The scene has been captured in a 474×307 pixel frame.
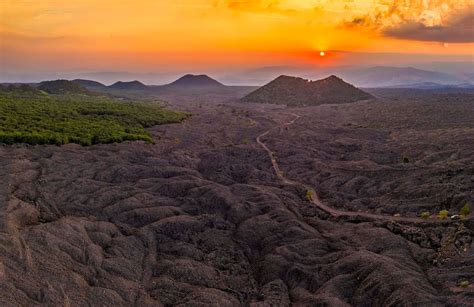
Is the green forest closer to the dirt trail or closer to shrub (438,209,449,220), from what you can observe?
the dirt trail

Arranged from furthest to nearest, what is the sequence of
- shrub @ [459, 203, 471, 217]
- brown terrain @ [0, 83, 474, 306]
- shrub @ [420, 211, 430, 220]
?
1. shrub @ [420, 211, 430, 220]
2. shrub @ [459, 203, 471, 217]
3. brown terrain @ [0, 83, 474, 306]

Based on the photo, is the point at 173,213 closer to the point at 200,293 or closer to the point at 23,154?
the point at 200,293

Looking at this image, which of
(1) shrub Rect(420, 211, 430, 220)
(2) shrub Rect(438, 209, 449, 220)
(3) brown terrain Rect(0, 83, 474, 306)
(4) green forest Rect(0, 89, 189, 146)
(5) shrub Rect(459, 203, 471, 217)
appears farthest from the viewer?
(4) green forest Rect(0, 89, 189, 146)

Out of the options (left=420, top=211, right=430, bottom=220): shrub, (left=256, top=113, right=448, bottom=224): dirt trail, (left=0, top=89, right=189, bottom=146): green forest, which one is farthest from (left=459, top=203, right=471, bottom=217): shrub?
(left=0, top=89, right=189, bottom=146): green forest

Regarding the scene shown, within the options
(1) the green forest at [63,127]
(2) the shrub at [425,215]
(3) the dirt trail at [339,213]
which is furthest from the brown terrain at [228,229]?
(1) the green forest at [63,127]

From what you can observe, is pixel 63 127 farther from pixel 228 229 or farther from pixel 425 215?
pixel 425 215

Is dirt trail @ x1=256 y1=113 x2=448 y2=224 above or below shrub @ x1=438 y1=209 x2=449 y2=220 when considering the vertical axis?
below

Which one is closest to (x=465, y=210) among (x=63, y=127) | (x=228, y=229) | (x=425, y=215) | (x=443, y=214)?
(x=443, y=214)

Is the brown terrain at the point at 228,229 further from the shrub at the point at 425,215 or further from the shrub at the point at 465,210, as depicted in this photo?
the shrub at the point at 465,210

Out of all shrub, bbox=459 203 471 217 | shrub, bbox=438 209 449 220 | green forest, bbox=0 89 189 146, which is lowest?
shrub, bbox=438 209 449 220
